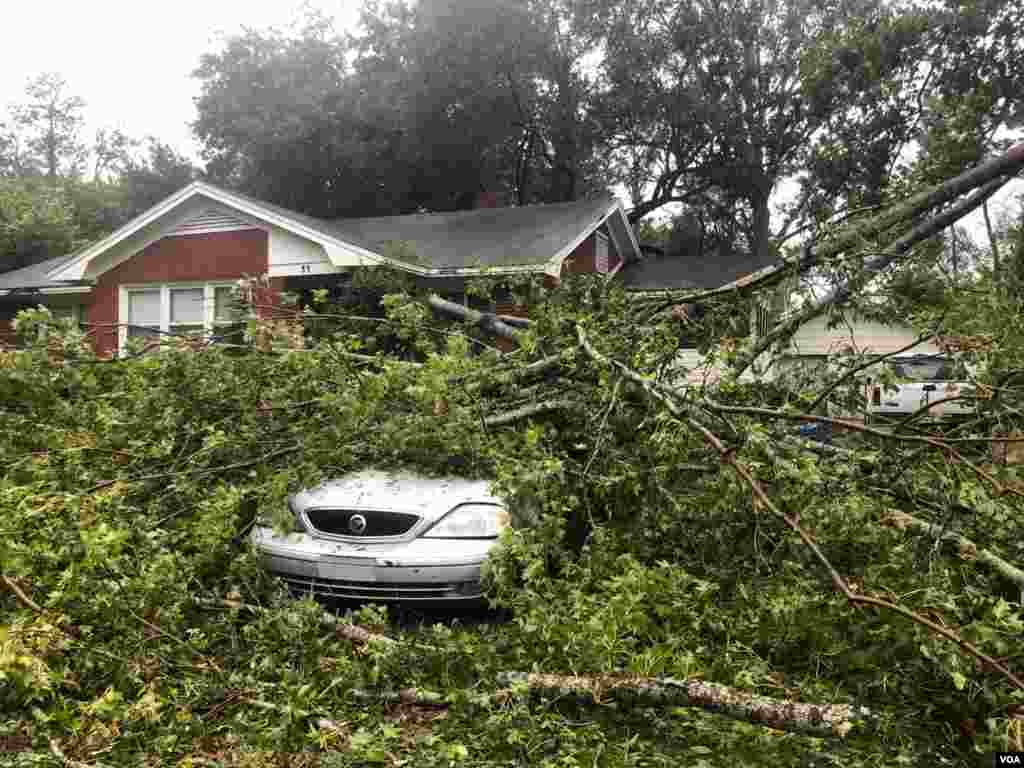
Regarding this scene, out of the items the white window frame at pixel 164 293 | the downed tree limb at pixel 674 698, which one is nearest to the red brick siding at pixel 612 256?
the white window frame at pixel 164 293

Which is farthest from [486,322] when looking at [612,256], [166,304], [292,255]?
[612,256]

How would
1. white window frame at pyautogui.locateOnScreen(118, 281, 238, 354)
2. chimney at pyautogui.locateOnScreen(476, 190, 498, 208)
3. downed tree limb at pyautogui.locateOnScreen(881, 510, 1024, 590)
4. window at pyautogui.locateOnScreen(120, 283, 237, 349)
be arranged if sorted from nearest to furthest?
downed tree limb at pyautogui.locateOnScreen(881, 510, 1024, 590)
white window frame at pyautogui.locateOnScreen(118, 281, 238, 354)
window at pyautogui.locateOnScreen(120, 283, 237, 349)
chimney at pyautogui.locateOnScreen(476, 190, 498, 208)

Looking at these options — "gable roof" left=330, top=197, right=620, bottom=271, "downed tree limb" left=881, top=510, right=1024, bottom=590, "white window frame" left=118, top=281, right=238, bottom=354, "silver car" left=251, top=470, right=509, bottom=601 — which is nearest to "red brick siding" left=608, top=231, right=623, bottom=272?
"gable roof" left=330, top=197, right=620, bottom=271

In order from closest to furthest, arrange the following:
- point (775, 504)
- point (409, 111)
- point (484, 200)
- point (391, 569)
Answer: point (775, 504) → point (391, 569) → point (409, 111) → point (484, 200)

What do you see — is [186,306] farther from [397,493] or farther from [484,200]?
[484,200]

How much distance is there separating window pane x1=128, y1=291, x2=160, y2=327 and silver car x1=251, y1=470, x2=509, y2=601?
13.2 m

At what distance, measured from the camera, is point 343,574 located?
162 inches

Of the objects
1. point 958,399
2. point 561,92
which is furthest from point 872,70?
point 958,399

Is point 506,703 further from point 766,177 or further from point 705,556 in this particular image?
point 766,177

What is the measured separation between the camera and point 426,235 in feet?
56.9

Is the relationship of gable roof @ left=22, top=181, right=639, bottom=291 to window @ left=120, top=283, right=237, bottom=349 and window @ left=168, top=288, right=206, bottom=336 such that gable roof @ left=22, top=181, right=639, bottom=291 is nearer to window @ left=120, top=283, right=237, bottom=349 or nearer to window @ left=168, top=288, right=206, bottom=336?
window @ left=120, top=283, right=237, bottom=349

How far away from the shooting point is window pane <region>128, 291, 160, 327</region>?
1614 centimetres

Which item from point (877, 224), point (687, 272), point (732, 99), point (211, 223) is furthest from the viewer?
point (732, 99)

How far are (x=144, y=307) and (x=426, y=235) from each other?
5.64 m
